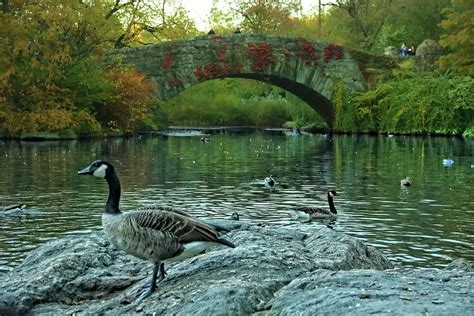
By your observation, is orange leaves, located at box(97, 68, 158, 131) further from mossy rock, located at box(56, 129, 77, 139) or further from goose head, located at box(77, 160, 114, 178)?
goose head, located at box(77, 160, 114, 178)

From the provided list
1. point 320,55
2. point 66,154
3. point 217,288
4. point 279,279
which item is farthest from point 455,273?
point 320,55

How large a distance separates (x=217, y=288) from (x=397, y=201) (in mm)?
13221

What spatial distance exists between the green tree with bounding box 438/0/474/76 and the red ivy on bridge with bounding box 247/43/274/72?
11270 mm

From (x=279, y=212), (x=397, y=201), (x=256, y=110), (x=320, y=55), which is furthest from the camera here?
(x=256, y=110)

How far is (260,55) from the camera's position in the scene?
5128 cm

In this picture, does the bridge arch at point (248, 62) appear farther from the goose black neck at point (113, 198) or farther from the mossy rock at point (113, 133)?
the goose black neck at point (113, 198)

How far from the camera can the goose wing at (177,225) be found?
687 centimetres

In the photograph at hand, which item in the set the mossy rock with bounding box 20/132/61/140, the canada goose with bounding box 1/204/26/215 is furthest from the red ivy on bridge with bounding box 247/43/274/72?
the canada goose with bounding box 1/204/26/215

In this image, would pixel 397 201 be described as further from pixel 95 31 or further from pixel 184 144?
pixel 95 31

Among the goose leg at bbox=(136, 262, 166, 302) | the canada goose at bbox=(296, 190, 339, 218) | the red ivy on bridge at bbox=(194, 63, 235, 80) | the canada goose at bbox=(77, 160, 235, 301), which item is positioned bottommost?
the canada goose at bbox=(296, 190, 339, 218)

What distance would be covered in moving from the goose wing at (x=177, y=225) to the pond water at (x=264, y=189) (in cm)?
→ 477

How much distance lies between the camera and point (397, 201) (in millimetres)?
18797

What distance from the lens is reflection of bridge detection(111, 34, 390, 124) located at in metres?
50.0

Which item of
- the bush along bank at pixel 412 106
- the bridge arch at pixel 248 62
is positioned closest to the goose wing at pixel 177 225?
the bush along bank at pixel 412 106
